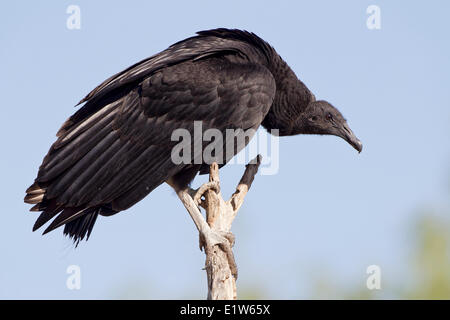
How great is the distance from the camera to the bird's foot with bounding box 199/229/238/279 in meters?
5.40

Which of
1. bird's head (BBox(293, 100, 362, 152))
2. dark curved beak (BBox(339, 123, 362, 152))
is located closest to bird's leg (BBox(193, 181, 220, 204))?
bird's head (BBox(293, 100, 362, 152))

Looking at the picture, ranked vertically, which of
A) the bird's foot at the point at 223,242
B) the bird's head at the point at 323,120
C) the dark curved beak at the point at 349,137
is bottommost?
the bird's foot at the point at 223,242

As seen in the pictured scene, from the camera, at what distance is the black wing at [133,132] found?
554 centimetres

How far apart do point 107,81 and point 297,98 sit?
68.0 inches

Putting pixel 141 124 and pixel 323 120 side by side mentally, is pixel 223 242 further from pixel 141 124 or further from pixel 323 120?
pixel 323 120

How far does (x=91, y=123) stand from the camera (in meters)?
5.78

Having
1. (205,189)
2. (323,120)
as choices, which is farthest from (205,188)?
(323,120)

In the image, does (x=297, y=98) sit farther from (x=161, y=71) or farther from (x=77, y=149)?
(x=77, y=149)

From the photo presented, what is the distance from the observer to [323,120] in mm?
6941

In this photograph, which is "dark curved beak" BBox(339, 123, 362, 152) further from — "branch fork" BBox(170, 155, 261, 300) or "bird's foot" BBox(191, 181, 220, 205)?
"bird's foot" BBox(191, 181, 220, 205)

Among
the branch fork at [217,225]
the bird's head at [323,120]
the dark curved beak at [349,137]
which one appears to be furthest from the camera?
the bird's head at [323,120]

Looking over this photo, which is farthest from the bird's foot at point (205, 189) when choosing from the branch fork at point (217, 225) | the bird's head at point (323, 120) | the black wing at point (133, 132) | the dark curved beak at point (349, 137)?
the dark curved beak at point (349, 137)

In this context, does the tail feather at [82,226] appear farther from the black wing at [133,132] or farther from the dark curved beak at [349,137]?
the dark curved beak at [349,137]

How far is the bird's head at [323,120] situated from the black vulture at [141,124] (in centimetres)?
70
